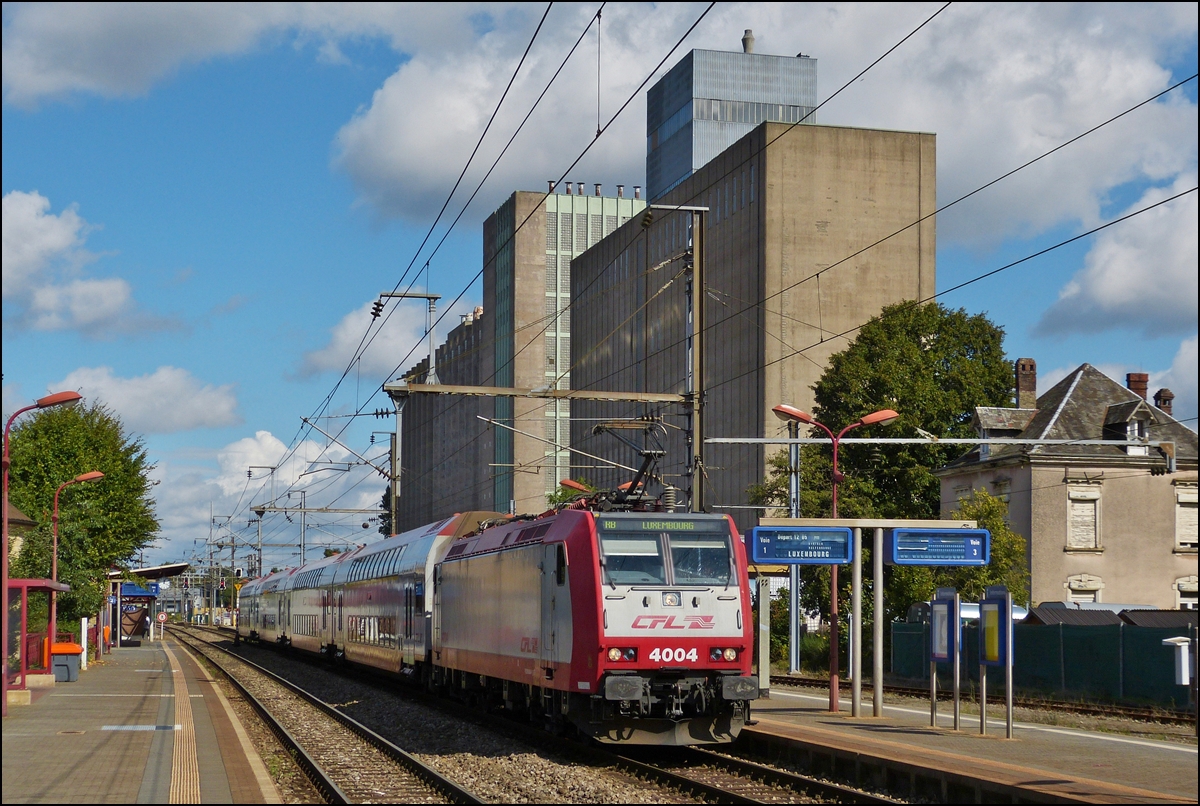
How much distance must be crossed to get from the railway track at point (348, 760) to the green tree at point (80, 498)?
1728 centimetres

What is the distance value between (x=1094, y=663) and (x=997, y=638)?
13091 millimetres

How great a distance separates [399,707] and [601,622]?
463 inches

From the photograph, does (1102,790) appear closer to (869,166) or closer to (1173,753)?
(1173,753)

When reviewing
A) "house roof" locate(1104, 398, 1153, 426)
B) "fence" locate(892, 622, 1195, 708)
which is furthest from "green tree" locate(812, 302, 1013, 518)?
"fence" locate(892, 622, 1195, 708)

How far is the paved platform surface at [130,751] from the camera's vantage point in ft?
46.3

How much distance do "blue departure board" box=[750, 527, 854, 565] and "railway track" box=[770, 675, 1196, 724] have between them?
22.4 ft

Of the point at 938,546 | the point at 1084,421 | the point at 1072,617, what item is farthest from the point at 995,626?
the point at 1084,421

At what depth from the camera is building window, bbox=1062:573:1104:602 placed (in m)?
50.8

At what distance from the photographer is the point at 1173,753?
1928 cm

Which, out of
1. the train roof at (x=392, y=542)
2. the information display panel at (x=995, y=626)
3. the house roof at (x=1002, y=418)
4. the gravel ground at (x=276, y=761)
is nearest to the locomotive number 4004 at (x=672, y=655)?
the information display panel at (x=995, y=626)

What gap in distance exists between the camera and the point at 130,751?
1811 centimetres

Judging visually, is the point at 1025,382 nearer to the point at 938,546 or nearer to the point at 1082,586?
the point at 1082,586

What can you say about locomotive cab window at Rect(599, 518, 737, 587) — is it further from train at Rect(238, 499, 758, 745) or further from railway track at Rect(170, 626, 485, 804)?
railway track at Rect(170, 626, 485, 804)

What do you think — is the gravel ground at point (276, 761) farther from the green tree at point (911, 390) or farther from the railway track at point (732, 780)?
the green tree at point (911, 390)
